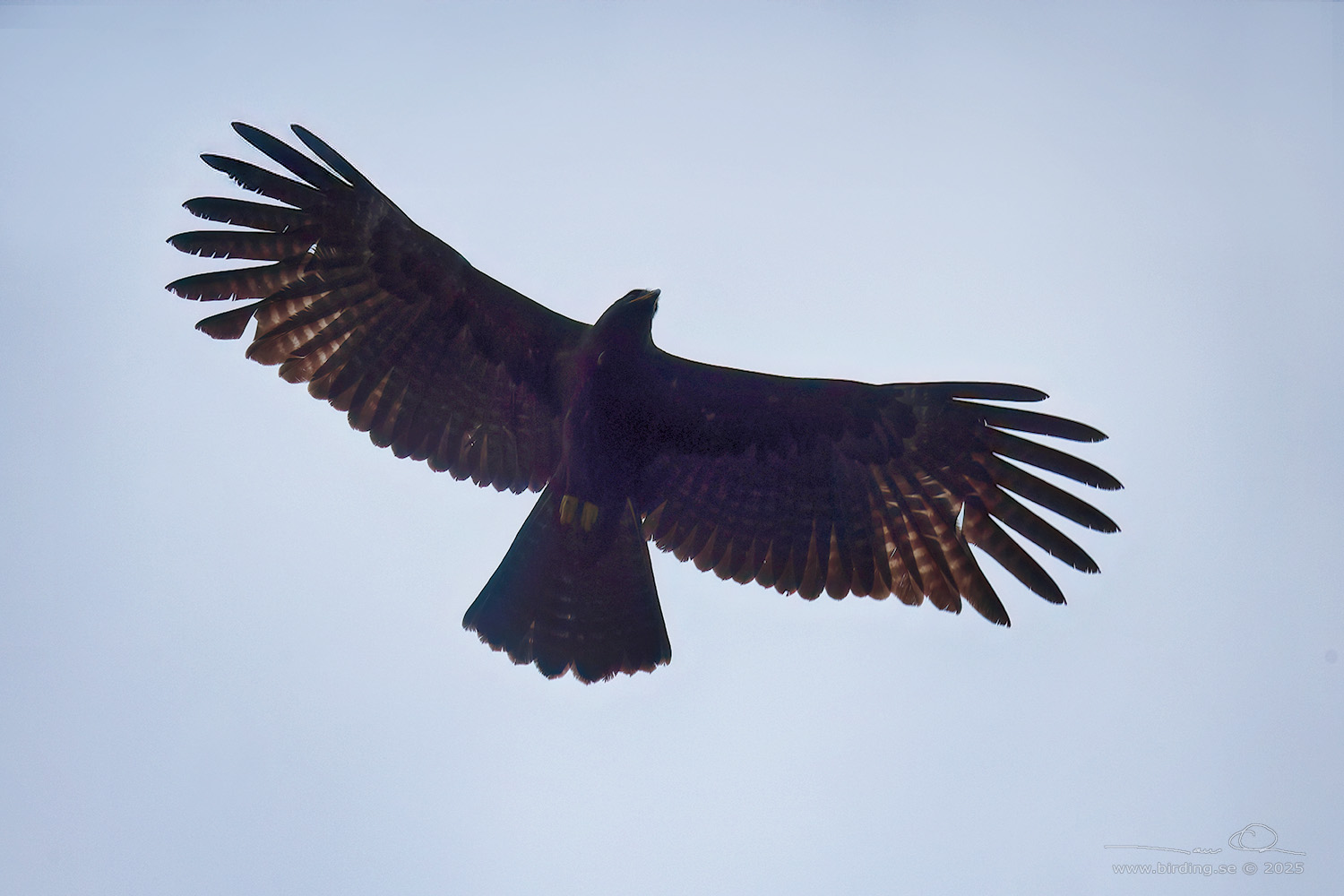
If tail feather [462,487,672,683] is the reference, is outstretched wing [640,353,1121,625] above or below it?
above

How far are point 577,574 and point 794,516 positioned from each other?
3.50ft

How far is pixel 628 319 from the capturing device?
12.2 ft

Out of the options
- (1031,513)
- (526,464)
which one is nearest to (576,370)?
(526,464)

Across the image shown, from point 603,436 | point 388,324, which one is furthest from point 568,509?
point 388,324

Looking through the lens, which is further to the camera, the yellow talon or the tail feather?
the yellow talon

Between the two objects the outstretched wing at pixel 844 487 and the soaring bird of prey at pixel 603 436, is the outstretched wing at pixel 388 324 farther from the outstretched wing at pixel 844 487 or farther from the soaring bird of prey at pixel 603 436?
the outstretched wing at pixel 844 487

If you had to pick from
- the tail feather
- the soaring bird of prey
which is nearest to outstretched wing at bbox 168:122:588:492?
the soaring bird of prey

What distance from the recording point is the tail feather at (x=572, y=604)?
3.74 metres

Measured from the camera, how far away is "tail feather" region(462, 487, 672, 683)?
12.3 ft

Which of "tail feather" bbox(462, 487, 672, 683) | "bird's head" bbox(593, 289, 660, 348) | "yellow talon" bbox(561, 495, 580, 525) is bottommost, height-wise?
"tail feather" bbox(462, 487, 672, 683)

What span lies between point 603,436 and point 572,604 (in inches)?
29.9

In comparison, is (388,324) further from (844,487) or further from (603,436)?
(844,487)

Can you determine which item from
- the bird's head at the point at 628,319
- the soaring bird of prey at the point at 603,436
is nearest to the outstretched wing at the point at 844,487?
the soaring bird of prey at the point at 603,436

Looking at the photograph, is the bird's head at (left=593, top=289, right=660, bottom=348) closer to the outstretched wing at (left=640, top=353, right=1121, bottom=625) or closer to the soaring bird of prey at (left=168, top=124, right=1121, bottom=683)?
the soaring bird of prey at (left=168, top=124, right=1121, bottom=683)
